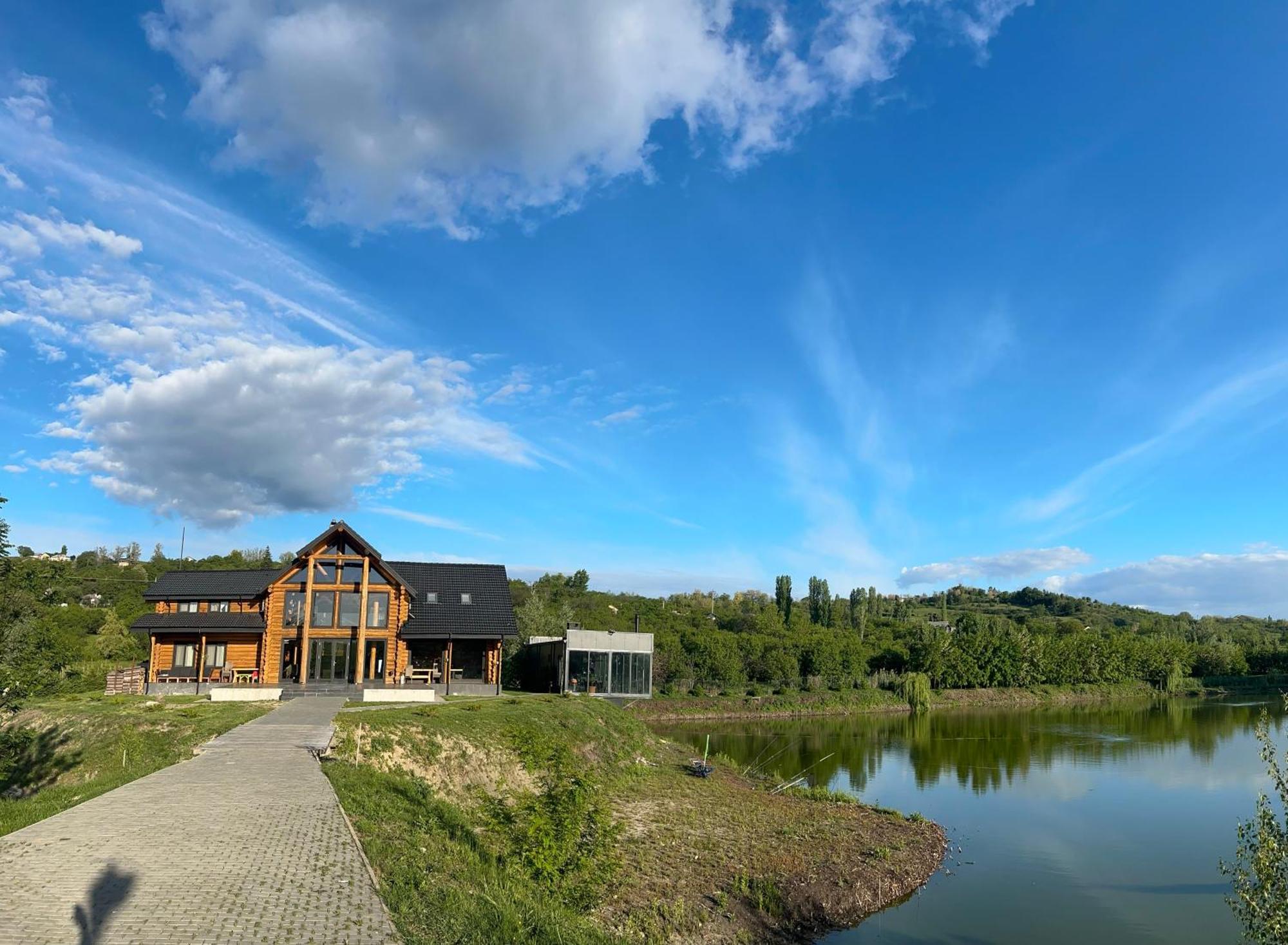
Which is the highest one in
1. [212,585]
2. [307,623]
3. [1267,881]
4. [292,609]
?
Result: [212,585]

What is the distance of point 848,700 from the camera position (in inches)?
2522

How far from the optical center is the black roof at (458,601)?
120 feet

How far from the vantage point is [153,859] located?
1051 centimetres

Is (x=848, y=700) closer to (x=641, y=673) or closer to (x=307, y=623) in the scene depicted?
(x=641, y=673)

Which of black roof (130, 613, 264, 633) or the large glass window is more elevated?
black roof (130, 613, 264, 633)

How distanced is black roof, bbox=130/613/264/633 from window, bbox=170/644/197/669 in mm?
1497

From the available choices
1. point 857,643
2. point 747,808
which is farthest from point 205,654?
point 857,643

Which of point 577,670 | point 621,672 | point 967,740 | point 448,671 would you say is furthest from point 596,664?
point 967,740

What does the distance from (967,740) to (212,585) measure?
40.3 metres

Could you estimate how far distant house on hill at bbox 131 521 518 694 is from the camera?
35000 millimetres

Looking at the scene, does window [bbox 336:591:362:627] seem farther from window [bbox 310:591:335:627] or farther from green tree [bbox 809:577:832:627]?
green tree [bbox 809:577:832:627]

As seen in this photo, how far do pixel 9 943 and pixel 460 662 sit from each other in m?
31.5

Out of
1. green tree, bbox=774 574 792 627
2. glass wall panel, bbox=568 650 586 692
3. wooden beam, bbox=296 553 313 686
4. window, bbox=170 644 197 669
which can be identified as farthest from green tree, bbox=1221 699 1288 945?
green tree, bbox=774 574 792 627

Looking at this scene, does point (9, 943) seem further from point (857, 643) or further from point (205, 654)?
point (857, 643)
